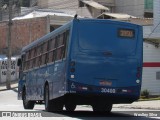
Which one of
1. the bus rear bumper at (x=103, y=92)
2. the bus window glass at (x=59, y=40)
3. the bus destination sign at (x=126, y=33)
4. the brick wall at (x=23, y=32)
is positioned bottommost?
the brick wall at (x=23, y=32)

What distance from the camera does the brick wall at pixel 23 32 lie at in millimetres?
56625

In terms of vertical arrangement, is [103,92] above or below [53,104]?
above

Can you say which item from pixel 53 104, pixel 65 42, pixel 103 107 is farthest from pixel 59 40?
pixel 103 107

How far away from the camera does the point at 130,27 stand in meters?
17.9

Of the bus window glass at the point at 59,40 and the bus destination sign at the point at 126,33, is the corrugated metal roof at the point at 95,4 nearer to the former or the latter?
the bus window glass at the point at 59,40

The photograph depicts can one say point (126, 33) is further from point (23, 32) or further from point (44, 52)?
point (23, 32)

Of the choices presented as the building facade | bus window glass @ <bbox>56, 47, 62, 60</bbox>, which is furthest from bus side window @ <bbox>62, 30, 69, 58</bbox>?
the building facade

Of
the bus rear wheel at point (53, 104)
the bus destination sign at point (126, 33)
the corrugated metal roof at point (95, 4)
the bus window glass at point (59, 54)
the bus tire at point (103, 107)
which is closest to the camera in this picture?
the bus destination sign at point (126, 33)

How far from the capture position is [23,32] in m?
59.0

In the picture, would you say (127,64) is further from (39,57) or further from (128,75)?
(39,57)

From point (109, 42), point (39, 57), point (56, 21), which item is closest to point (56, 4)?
point (56, 21)

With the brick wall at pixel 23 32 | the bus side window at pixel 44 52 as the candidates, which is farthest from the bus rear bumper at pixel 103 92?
the brick wall at pixel 23 32

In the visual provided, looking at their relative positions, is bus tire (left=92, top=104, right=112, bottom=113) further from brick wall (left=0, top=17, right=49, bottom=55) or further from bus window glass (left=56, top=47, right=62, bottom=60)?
brick wall (left=0, top=17, right=49, bottom=55)

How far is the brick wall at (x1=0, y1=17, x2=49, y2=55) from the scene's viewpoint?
56.6 m
